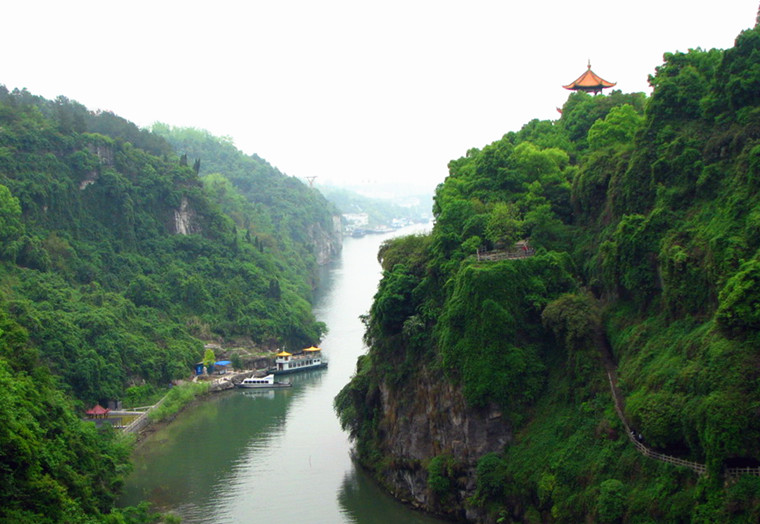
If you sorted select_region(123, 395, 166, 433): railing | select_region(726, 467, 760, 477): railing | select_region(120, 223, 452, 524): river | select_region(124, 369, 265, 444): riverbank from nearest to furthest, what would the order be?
select_region(726, 467, 760, 477): railing, select_region(120, 223, 452, 524): river, select_region(123, 395, 166, 433): railing, select_region(124, 369, 265, 444): riverbank

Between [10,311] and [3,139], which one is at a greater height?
[3,139]

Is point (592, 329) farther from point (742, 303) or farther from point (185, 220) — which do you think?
point (185, 220)

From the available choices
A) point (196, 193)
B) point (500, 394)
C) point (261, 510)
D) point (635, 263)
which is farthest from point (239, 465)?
point (196, 193)

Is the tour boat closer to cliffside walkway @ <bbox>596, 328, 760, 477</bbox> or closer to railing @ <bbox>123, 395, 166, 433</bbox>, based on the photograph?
railing @ <bbox>123, 395, 166, 433</bbox>

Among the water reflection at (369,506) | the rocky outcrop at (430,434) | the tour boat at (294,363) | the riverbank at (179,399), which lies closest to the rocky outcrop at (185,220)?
the tour boat at (294,363)

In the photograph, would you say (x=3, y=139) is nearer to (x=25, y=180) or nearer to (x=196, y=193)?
(x=25, y=180)

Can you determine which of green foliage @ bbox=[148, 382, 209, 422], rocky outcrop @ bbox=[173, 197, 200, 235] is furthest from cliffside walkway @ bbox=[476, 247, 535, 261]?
rocky outcrop @ bbox=[173, 197, 200, 235]
